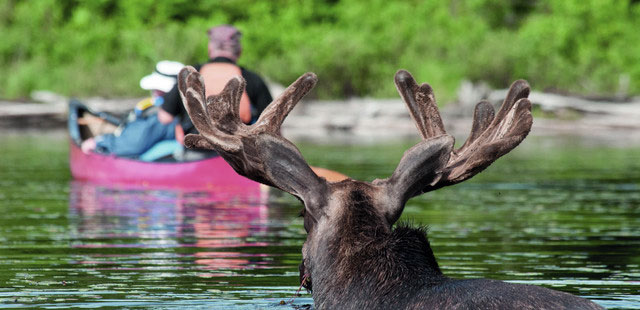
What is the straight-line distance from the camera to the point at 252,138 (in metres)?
6.62

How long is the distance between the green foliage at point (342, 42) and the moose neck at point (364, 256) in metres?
34.0

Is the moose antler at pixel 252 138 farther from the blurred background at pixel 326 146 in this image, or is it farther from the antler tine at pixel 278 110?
the blurred background at pixel 326 146

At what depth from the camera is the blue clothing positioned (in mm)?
17281

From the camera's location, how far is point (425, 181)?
21.2ft

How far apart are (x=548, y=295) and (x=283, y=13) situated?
47.6m

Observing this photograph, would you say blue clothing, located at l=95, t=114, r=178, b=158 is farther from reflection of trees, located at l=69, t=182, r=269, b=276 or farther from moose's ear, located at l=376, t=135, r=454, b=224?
moose's ear, located at l=376, t=135, r=454, b=224

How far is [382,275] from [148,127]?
459 inches

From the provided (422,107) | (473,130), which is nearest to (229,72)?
(422,107)

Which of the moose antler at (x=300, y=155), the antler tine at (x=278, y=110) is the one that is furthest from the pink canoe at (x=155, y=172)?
the antler tine at (x=278, y=110)

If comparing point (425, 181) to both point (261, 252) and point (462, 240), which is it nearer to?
point (261, 252)

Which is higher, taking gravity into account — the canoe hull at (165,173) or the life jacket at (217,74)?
the life jacket at (217,74)

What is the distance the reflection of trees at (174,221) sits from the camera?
34.2ft

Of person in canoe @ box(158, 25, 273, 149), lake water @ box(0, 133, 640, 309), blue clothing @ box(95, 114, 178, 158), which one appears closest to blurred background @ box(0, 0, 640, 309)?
lake water @ box(0, 133, 640, 309)

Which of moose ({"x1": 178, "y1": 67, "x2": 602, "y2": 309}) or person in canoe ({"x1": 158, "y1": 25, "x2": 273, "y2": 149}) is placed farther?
person in canoe ({"x1": 158, "y1": 25, "x2": 273, "y2": 149})
